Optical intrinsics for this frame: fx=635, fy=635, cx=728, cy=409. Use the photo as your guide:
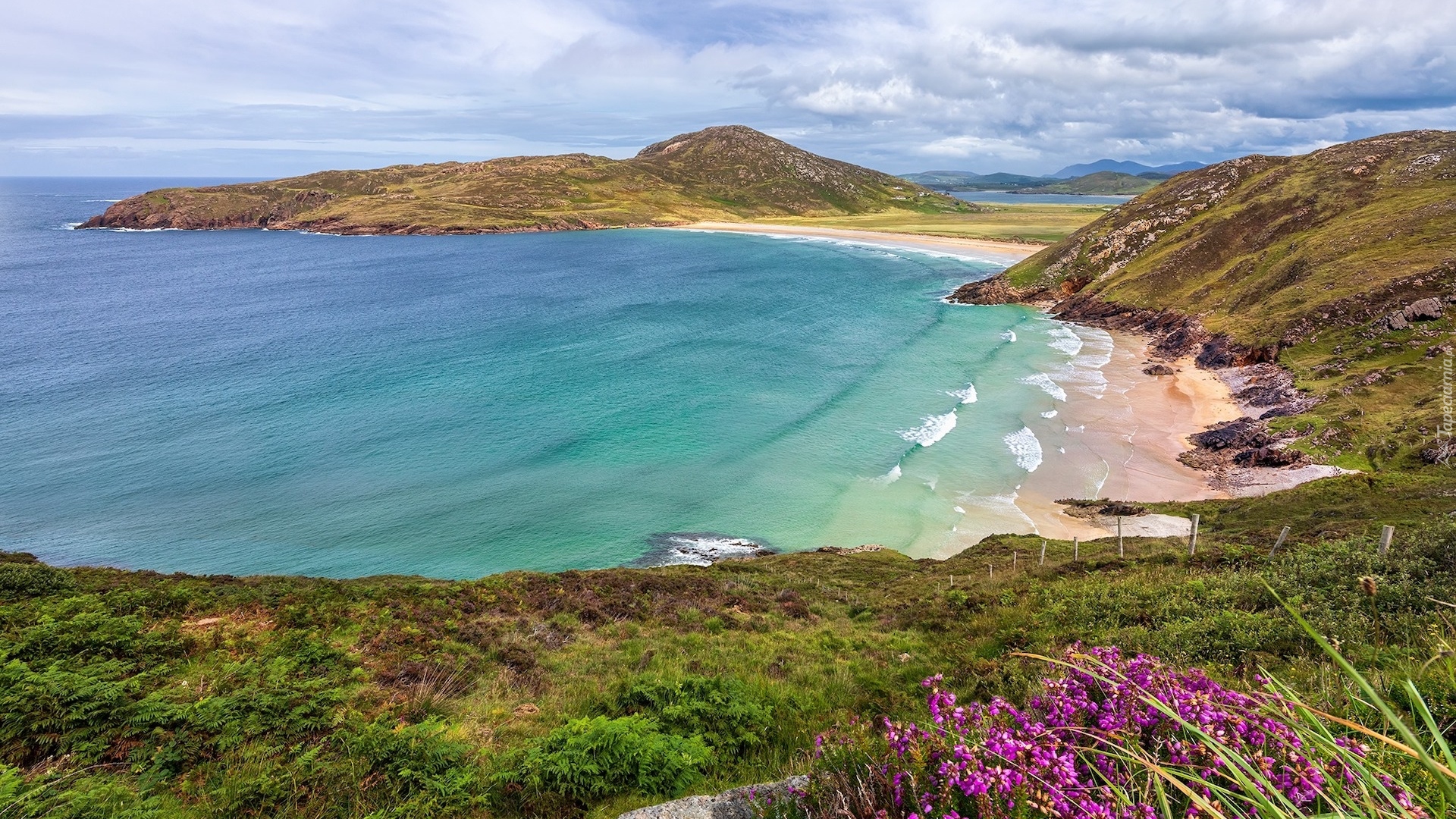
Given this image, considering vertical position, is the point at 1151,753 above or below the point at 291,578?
above

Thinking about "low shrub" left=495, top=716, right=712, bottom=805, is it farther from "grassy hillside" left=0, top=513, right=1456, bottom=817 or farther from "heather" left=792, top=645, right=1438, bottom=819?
"heather" left=792, top=645, right=1438, bottom=819

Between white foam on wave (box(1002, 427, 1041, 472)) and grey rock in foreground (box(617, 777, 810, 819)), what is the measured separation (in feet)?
109

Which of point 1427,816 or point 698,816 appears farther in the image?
point 698,816

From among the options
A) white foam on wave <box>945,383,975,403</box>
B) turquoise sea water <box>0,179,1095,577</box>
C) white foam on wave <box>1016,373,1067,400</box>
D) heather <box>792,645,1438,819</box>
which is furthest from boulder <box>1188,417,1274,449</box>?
heather <box>792,645,1438,819</box>

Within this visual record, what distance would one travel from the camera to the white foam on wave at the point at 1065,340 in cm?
5828

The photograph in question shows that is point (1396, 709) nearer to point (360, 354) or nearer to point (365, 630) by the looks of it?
point (365, 630)

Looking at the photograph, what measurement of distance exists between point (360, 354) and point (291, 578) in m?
43.8

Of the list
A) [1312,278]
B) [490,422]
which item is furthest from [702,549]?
[1312,278]

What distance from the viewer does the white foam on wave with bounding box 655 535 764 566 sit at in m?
27.1

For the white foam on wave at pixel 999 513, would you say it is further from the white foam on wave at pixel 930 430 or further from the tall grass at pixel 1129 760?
the tall grass at pixel 1129 760

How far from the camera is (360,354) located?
57000 mm

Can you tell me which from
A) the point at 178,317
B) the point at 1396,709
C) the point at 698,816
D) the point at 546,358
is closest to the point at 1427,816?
the point at 1396,709

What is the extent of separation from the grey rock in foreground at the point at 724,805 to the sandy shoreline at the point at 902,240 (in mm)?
127917

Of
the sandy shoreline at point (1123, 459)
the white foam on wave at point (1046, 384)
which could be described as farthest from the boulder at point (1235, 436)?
the white foam on wave at point (1046, 384)
